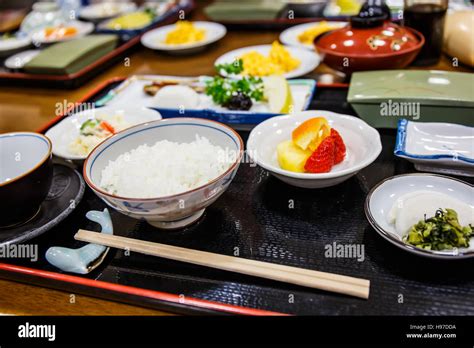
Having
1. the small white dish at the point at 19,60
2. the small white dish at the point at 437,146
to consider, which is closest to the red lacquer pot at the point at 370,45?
the small white dish at the point at 437,146

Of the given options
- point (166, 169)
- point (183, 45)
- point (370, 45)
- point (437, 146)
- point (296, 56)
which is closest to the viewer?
point (166, 169)

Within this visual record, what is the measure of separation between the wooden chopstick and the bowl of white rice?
85 millimetres

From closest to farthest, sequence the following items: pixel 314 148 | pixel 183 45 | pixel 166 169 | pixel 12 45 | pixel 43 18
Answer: pixel 166 169 < pixel 314 148 < pixel 183 45 < pixel 12 45 < pixel 43 18

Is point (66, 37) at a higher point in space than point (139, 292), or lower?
higher

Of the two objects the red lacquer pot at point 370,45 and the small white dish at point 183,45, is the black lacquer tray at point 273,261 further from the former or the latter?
the small white dish at point 183,45

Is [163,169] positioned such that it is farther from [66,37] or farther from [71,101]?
[66,37]

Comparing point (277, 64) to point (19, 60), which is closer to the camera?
point (277, 64)

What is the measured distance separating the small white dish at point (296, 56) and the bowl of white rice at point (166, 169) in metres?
0.93

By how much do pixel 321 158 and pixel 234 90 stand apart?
2.43 feet

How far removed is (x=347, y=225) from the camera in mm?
1210

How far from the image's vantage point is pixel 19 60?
107 inches

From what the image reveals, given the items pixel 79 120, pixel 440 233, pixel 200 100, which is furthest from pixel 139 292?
pixel 200 100

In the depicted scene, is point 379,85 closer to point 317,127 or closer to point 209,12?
point 317,127

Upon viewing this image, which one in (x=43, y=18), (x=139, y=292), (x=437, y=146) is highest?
(x=43, y=18)
